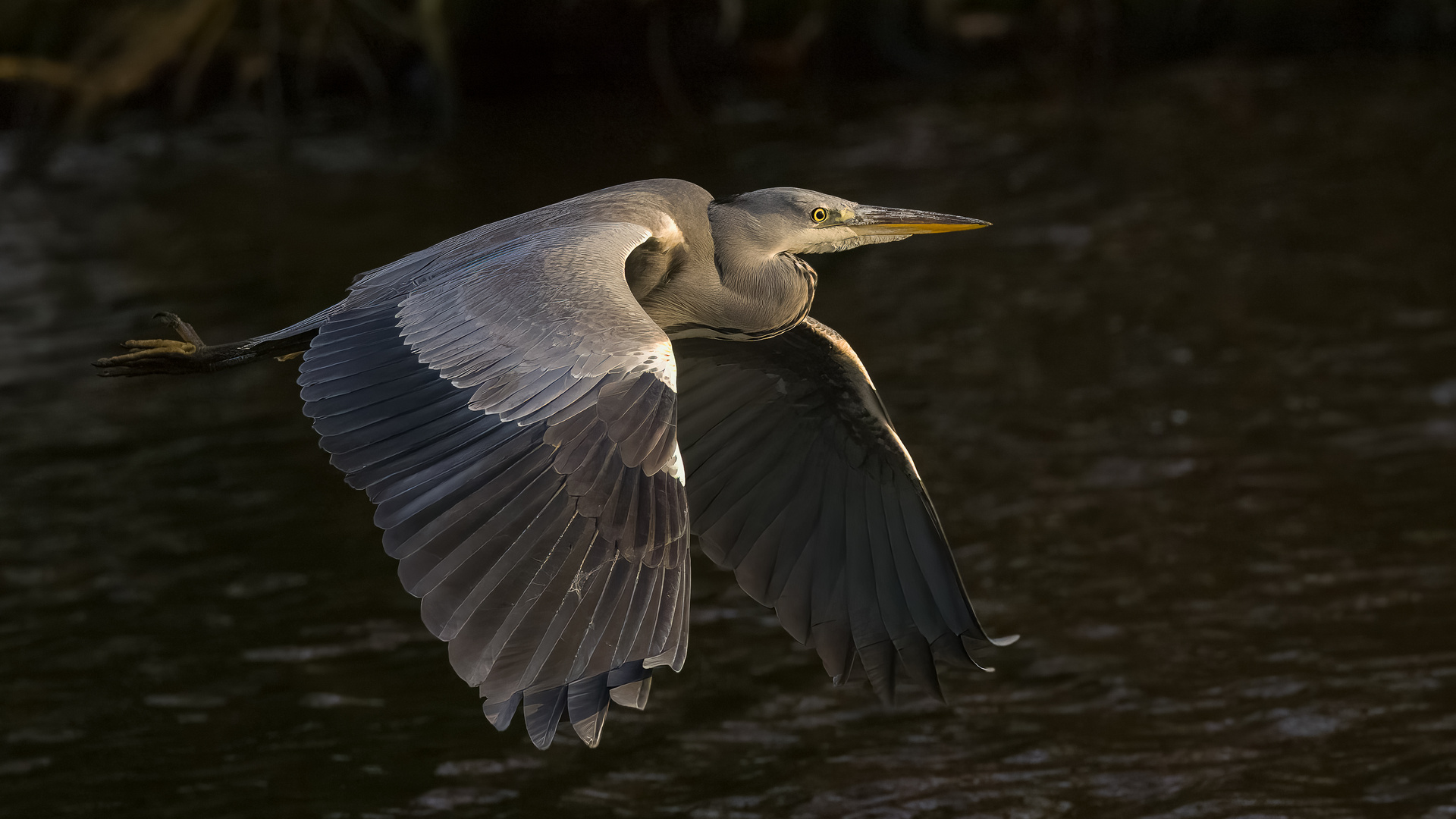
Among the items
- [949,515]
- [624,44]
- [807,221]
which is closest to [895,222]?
[807,221]

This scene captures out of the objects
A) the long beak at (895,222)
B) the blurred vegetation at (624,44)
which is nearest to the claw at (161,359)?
the long beak at (895,222)

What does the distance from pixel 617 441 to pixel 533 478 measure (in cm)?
22

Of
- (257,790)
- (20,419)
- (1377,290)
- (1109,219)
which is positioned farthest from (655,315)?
(1109,219)

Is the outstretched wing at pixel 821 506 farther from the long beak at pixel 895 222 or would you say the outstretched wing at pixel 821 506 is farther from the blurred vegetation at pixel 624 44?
the blurred vegetation at pixel 624 44

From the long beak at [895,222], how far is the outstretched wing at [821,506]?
0.35m

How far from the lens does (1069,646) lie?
7266mm

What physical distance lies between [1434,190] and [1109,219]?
268 centimetres

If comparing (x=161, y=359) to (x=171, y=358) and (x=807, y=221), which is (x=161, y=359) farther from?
(x=807, y=221)

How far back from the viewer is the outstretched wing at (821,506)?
208 inches

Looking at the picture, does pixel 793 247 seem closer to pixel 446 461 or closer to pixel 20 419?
pixel 446 461

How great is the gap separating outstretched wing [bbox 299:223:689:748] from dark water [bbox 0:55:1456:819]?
7.92ft

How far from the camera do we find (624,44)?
19.0 meters

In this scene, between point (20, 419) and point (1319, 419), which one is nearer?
point (1319, 419)

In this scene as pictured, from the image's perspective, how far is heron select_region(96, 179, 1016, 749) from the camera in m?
3.74
